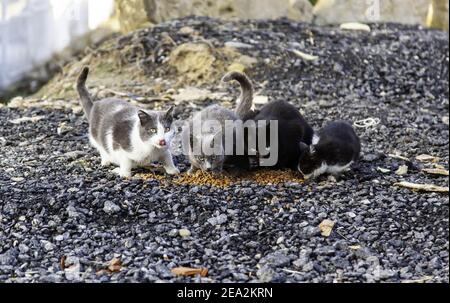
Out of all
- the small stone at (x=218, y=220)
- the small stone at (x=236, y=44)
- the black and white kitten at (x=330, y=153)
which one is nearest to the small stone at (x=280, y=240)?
the small stone at (x=218, y=220)

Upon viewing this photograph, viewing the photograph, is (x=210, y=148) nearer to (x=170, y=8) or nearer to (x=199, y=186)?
(x=199, y=186)

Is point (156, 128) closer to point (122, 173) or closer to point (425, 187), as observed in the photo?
point (122, 173)

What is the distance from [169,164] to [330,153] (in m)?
1.26

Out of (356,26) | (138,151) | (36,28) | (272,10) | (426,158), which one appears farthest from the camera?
(272,10)

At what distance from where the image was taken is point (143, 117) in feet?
20.1

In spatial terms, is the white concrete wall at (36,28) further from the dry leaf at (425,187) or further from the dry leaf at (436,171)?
the dry leaf at (425,187)

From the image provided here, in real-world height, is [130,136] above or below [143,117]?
below

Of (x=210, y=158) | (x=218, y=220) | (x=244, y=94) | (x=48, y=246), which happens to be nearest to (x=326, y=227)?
(x=218, y=220)

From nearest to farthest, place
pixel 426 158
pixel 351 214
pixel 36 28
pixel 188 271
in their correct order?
1. pixel 188 271
2. pixel 351 214
3. pixel 426 158
4. pixel 36 28

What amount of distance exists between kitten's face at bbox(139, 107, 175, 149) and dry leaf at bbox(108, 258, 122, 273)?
1.32m

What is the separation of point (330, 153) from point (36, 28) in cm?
621

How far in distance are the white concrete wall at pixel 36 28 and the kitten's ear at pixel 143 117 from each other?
5.40 metres

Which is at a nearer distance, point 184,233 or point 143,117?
point 184,233

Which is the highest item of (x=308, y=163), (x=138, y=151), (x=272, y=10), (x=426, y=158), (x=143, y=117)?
(x=143, y=117)
